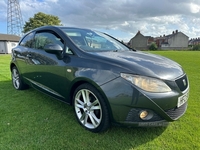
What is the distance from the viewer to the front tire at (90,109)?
2176mm

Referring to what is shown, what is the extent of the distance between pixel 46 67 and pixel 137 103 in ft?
5.94

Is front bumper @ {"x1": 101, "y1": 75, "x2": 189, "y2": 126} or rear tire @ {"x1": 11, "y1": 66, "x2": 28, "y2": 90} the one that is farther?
rear tire @ {"x1": 11, "y1": 66, "x2": 28, "y2": 90}

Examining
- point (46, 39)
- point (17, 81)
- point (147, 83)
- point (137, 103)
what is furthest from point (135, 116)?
point (17, 81)

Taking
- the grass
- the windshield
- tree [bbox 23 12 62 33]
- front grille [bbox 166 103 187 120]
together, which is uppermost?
Answer: tree [bbox 23 12 62 33]

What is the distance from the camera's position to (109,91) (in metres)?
2.04

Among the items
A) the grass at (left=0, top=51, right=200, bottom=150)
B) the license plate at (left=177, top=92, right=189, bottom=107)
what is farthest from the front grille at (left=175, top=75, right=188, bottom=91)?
the grass at (left=0, top=51, right=200, bottom=150)

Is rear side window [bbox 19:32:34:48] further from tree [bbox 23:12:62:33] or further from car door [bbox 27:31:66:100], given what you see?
tree [bbox 23:12:62:33]

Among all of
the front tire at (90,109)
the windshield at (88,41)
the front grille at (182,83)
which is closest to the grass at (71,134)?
the front tire at (90,109)

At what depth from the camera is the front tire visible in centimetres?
218

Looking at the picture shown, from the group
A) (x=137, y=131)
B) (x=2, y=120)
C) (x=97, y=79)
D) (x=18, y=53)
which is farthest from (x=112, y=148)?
(x=18, y=53)

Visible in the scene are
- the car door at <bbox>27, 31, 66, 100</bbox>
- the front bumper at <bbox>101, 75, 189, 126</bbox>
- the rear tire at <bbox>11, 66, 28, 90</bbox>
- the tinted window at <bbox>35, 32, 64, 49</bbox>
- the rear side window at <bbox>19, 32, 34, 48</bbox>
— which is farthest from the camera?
the rear tire at <bbox>11, 66, 28, 90</bbox>

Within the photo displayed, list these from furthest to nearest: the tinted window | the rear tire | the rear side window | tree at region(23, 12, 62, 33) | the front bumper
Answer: tree at region(23, 12, 62, 33)
the rear tire
the rear side window
the tinted window
the front bumper

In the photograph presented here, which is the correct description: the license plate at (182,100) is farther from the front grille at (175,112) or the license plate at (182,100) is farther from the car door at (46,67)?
the car door at (46,67)

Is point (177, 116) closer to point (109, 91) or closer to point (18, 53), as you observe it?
point (109, 91)
